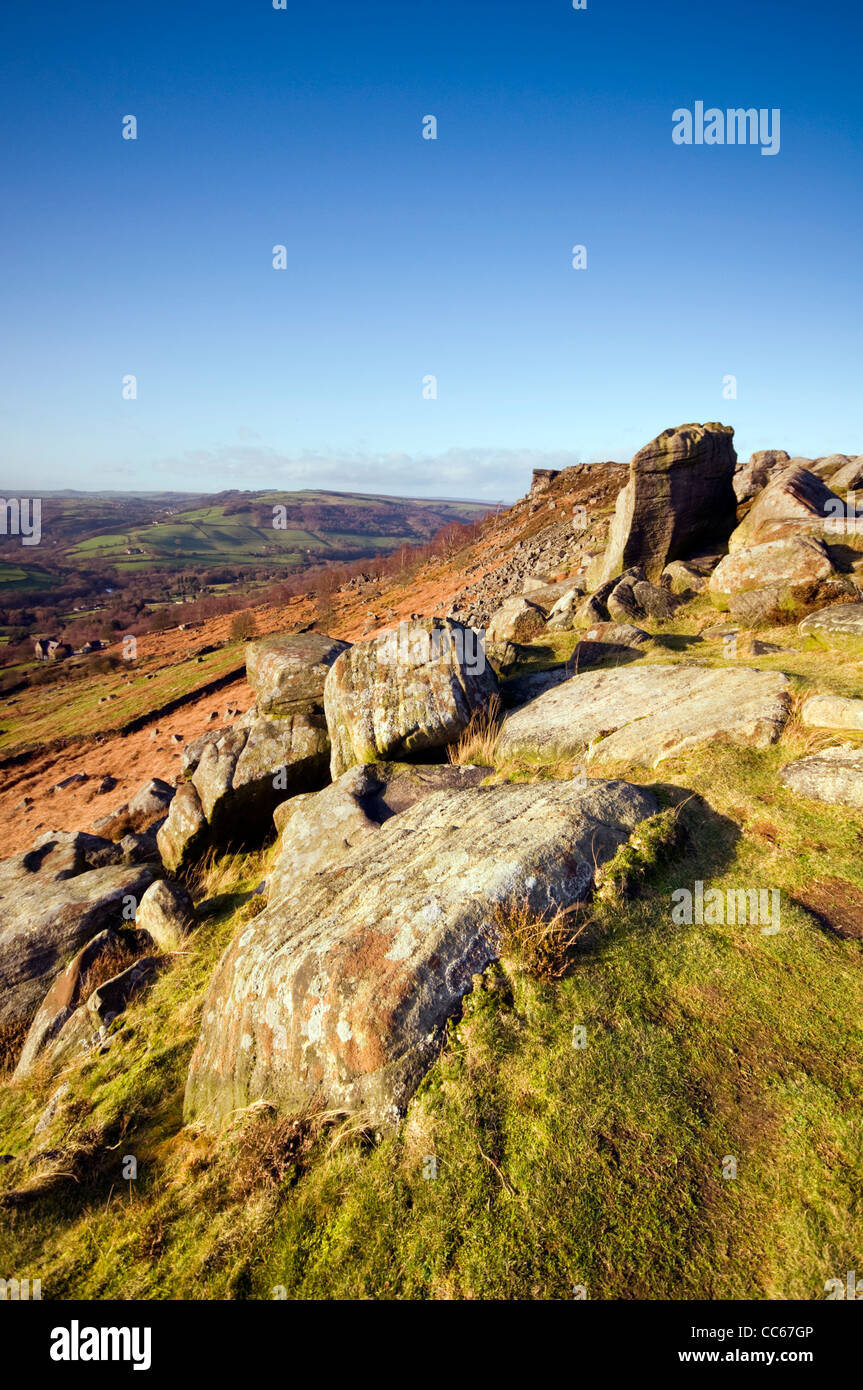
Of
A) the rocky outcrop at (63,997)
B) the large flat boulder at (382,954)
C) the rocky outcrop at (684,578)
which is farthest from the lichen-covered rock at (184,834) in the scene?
the rocky outcrop at (684,578)

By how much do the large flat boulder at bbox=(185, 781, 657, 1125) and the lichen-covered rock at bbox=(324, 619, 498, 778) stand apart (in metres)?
3.62

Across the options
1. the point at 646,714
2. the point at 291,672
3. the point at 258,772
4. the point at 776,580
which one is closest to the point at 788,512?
the point at 776,580

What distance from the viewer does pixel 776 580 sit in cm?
1262

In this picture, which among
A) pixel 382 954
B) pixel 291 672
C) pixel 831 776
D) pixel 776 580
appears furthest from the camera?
pixel 291 672

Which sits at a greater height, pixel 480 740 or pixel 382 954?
pixel 480 740

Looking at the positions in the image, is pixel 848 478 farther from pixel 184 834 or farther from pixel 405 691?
pixel 184 834

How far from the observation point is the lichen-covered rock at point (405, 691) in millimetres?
10000

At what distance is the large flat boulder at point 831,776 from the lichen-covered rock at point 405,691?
16.6ft

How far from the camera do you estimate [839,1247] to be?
2.88 m

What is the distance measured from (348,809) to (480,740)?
2571 mm

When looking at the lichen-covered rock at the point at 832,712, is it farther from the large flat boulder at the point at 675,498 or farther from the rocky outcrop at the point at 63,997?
the rocky outcrop at the point at 63,997

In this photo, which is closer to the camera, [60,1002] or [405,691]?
[60,1002]

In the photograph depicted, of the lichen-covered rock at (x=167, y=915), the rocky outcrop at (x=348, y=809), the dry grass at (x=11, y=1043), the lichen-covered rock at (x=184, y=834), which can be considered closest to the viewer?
the dry grass at (x=11, y=1043)
